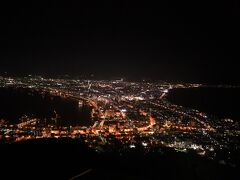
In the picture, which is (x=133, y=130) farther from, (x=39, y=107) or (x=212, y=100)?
(x=212, y=100)

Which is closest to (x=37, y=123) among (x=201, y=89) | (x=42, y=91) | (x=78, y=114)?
(x=78, y=114)

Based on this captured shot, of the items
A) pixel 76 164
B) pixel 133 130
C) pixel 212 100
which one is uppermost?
pixel 76 164

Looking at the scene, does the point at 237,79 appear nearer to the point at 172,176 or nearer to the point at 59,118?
the point at 59,118

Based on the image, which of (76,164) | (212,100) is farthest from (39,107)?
(76,164)

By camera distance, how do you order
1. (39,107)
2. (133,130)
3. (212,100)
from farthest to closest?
(212,100)
(39,107)
(133,130)

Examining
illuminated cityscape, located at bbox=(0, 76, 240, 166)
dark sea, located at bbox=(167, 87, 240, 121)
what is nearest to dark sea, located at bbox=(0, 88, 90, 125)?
illuminated cityscape, located at bbox=(0, 76, 240, 166)

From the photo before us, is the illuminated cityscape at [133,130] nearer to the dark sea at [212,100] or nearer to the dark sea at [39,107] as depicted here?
the dark sea at [39,107]
